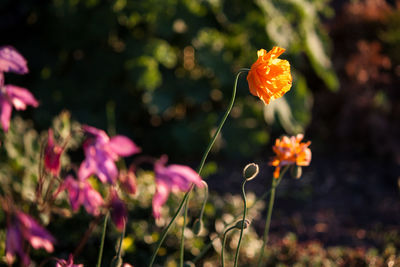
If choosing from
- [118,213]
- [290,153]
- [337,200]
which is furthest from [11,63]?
[337,200]

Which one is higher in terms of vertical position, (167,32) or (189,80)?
(167,32)

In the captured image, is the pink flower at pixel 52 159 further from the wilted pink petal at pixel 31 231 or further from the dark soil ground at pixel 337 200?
the dark soil ground at pixel 337 200

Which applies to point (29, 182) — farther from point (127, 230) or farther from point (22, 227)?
point (22, 227)

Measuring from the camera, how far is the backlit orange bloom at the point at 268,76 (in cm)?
99

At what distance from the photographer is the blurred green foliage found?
11.2 feet

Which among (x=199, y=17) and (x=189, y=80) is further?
(x=189, y=80)

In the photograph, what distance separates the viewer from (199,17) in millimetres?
3424

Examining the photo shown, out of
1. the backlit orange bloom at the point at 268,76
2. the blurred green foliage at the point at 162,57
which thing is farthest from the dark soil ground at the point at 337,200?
the backlit orange bloom at the point at 268,76

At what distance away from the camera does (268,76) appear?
99 cm

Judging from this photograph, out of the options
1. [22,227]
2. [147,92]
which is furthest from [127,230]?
[147,92]

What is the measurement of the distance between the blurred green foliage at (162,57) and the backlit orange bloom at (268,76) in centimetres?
234

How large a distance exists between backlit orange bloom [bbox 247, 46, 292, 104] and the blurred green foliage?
2339 mm

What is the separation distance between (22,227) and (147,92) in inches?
101

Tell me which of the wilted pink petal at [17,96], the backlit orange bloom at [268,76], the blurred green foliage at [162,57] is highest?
the backlit orange bloom at [268,76]
